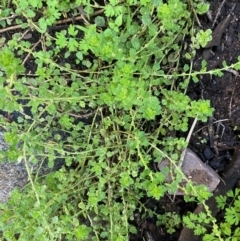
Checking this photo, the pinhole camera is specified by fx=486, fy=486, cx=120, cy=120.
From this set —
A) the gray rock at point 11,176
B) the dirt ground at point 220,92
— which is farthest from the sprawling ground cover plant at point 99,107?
the gray rock at point 11,176

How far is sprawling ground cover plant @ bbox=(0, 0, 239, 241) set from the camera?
1.95m

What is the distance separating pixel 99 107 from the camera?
89.9 inches

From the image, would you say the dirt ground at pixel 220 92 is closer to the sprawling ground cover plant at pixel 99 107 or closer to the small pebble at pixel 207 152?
the small pebble at pixel 207 152

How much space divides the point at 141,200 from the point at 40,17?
1048 mm

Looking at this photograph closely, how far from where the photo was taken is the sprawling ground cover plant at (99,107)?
6.40 feet

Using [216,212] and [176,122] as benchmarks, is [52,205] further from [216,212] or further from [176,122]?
[216,212]

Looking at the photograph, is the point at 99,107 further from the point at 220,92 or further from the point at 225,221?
the point at 225,221

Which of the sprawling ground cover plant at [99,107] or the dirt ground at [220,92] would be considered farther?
the dirt ground at [220,92]

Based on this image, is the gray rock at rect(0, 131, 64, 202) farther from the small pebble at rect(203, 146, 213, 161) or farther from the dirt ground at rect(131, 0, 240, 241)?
the small pebble at rect(203, 146, 213, 161)

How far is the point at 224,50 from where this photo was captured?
2.44m

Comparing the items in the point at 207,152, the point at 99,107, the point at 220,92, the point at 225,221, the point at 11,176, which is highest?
the point at 220,92

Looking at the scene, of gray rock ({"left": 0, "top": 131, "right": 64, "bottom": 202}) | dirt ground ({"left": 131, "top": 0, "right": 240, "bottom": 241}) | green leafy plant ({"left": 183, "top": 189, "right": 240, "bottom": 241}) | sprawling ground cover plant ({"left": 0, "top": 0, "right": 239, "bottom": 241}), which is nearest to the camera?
sprawling ground cover plant ({"left": 0, "top": 0, "right": 239, "bottom": 241})

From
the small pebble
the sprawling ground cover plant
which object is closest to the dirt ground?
the small pebble

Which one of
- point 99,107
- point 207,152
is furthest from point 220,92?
point 99,107
